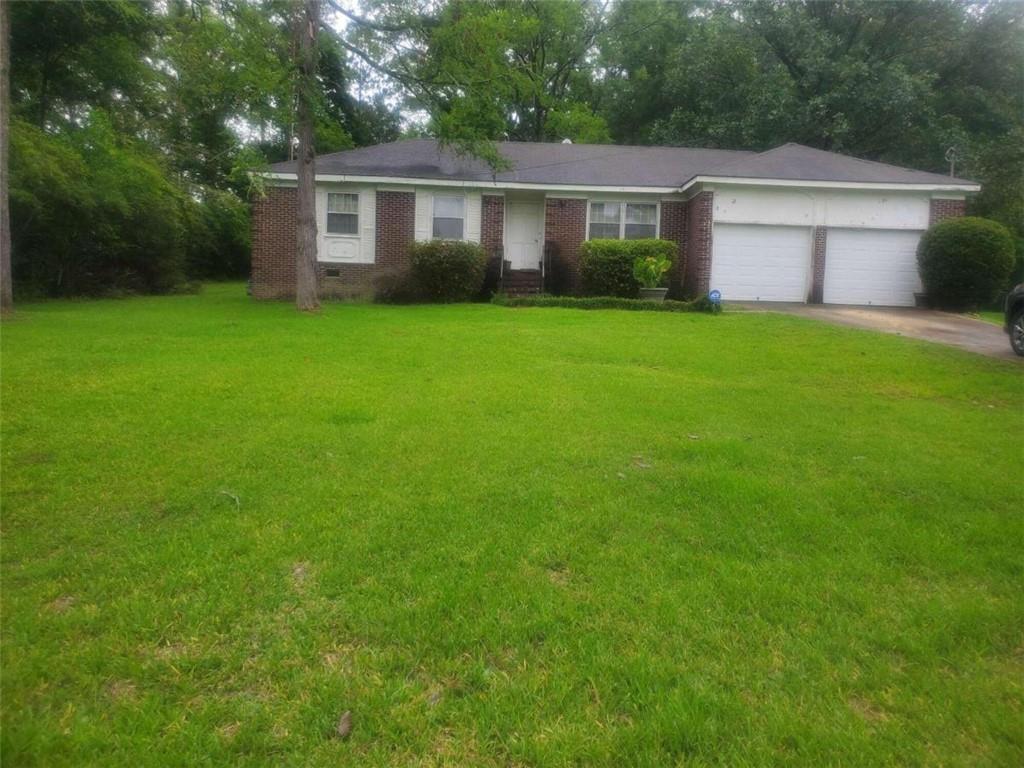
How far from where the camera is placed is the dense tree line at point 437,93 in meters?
14.3

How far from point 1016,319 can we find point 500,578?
34.1 ft

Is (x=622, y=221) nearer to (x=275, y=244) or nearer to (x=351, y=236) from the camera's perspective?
(x=351, y=236)

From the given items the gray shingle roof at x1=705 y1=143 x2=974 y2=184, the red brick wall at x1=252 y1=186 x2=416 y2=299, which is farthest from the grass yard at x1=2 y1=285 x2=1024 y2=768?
the red brick wall at x1=252 y1=186 x2=416 y2=299

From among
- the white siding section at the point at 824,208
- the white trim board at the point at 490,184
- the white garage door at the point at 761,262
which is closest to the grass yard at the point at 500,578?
the white garage door at the point at 761,262

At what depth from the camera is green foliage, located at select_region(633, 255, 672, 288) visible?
1648 cm

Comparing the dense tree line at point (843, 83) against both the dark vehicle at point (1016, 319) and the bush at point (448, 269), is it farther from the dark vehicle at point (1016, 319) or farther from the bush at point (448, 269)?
the dark vehicle at point (1016, 319)

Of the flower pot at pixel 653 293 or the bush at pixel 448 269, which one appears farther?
the bush at pixel 448 269

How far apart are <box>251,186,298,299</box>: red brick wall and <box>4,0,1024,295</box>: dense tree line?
0.82 m

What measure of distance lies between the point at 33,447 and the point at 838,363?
8.54 metres

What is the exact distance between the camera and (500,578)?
3.14m

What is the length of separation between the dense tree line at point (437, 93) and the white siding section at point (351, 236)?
192 centimetres

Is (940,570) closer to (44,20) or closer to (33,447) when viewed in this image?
(33,447)

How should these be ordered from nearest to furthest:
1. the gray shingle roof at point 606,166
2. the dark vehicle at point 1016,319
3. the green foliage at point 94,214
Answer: the dark vehicle at point 1016,319
the green foliage at point 94,214
the gray shingle roof at point 606,166

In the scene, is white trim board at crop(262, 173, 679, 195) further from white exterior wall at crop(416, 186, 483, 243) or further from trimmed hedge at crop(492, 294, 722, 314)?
trimmed hedge at crop(492, 294, 722, 314)
